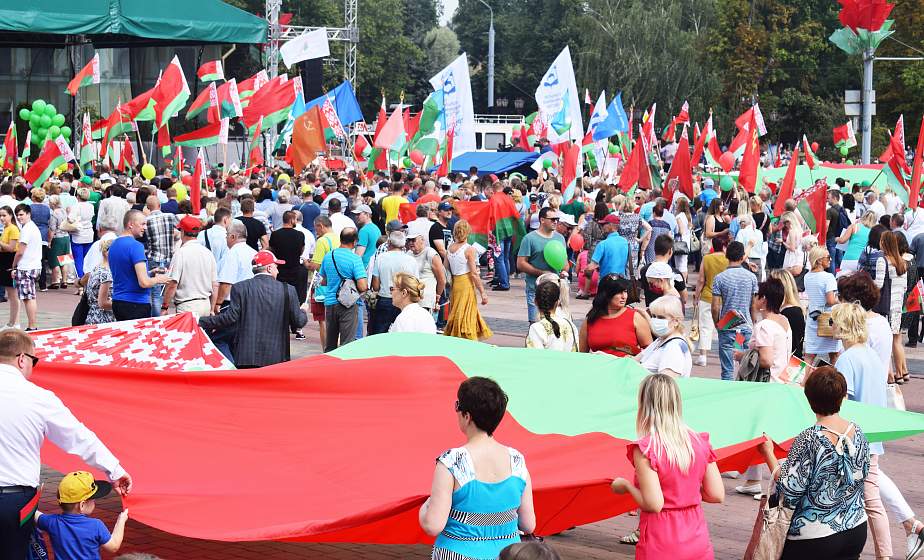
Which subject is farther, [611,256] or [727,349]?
[611,256]

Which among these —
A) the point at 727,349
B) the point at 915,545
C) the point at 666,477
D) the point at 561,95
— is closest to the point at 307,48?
the point at 561,95

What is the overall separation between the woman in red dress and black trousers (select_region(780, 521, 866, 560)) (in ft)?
9.95

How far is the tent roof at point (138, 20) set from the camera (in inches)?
1500

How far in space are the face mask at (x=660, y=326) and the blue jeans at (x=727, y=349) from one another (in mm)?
4412

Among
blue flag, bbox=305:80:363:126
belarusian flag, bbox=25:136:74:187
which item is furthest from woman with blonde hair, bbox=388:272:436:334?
blue flag, bbox=305:80:363:126

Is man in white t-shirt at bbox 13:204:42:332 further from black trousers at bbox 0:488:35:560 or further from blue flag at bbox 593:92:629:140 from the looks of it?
blue flag at bbox 593:92:629:140

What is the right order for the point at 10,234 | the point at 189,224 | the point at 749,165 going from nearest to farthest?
the point at 189,224
the point at 10,234
the point at 749,165

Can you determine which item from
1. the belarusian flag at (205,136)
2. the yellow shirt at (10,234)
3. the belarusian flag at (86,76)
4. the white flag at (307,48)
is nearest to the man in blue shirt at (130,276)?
the yellow shirt at (10,234)

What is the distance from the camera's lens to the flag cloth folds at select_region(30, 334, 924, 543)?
648 cm

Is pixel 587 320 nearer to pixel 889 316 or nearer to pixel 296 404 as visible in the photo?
pixel 296 404

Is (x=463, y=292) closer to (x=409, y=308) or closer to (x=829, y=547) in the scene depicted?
(x=409, y=308)

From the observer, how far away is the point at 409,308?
32.6 feet

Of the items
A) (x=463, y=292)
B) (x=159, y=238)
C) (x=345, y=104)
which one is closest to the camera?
(x=463, y=292)

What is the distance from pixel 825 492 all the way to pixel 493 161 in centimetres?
3339
